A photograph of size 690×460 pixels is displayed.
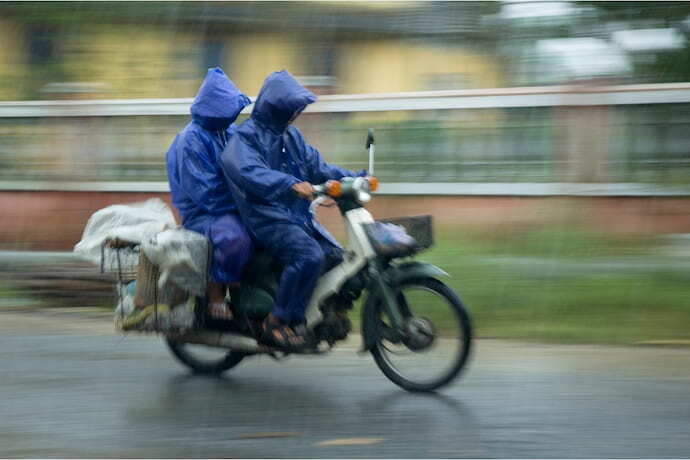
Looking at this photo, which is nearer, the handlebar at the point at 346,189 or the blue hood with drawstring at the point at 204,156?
the handlebar at the point at 346,189

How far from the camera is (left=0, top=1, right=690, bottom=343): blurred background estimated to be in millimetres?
8031

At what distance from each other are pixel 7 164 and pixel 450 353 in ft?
23.2

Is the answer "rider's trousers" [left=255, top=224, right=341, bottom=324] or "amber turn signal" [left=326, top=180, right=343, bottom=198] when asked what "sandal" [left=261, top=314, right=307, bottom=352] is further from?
"amber turn signal" [left=326, top=180, right=343, bottom=198]

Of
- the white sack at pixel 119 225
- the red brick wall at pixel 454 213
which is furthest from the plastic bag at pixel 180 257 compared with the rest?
the red brick wall at pixel 454 213

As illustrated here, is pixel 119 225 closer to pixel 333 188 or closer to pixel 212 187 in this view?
pixel 212 187

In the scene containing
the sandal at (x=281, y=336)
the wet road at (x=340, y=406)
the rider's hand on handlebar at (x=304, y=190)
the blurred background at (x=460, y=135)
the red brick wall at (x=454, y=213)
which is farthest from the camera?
the red brick wall at (x=454, y=213)

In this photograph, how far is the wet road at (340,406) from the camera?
449 centimetres

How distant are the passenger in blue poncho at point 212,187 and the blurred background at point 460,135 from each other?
239cm

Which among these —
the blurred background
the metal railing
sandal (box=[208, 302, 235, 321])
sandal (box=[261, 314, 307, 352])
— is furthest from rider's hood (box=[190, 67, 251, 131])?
the metal railing

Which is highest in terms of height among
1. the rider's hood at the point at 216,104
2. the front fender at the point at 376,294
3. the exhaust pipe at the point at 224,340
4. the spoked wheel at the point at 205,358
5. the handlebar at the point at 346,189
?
the rider's hood at the point at 216,104

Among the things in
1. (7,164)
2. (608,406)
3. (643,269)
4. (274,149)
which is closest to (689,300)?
(643,269)

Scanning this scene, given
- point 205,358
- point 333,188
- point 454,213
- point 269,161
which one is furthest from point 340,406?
point 454,213

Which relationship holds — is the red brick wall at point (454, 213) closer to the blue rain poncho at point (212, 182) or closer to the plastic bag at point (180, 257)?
the blue rain poncho at point (212, 182)

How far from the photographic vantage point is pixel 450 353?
531 centimetres
